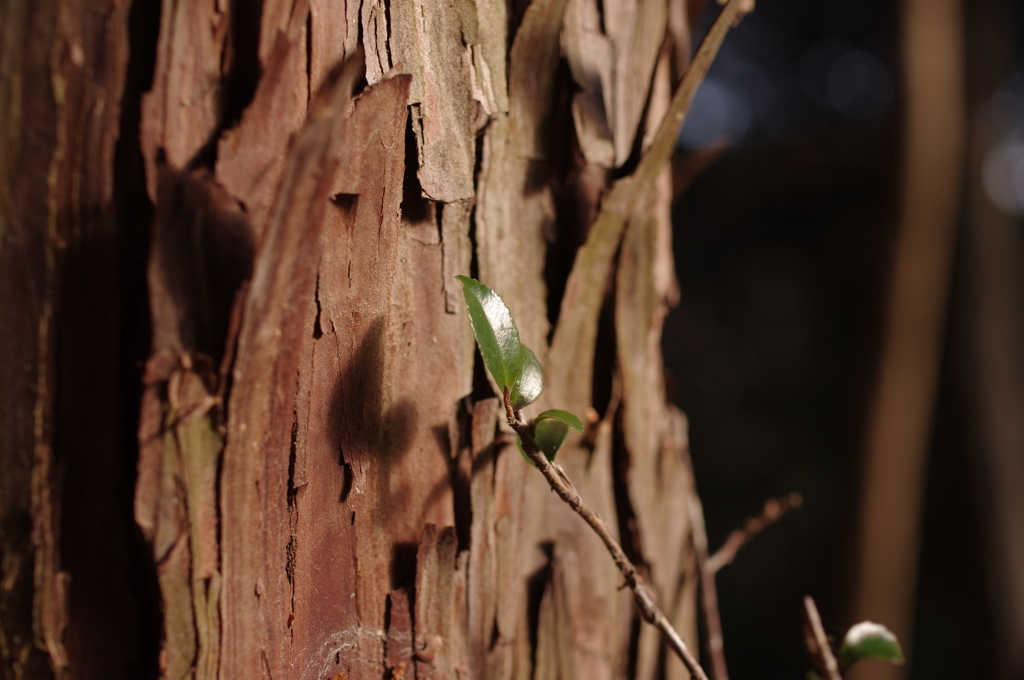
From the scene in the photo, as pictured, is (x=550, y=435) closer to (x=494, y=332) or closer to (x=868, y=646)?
(x=494, y=332)

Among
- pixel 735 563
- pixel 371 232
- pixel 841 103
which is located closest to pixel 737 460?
pixel 735 563

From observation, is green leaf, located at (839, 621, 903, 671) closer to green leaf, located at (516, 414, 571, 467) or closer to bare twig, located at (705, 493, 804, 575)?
bare twig, located at (705, 493, 804, 575)

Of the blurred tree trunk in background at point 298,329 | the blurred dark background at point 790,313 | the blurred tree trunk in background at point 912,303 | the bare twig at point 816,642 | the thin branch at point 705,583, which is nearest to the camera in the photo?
the blurred tree trunk in background at point 298,329

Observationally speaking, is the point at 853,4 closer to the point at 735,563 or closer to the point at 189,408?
the point at 735,563

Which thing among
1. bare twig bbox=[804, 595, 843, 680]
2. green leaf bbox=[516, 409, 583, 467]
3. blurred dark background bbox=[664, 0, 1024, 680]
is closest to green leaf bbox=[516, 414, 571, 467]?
green leaf bbox=[516, 409, 583, 467]

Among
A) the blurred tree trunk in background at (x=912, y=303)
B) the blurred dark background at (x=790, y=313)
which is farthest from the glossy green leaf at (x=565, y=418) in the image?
the blurred dark background at (x=790, y=313)

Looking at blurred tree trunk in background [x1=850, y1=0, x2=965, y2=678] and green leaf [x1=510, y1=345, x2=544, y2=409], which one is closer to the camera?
green leaf [x1=510, y1=345, x2=544, y2=409]

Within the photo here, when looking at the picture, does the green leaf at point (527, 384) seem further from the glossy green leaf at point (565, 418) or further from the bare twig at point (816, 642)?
the bare twig at point (816, 642)
